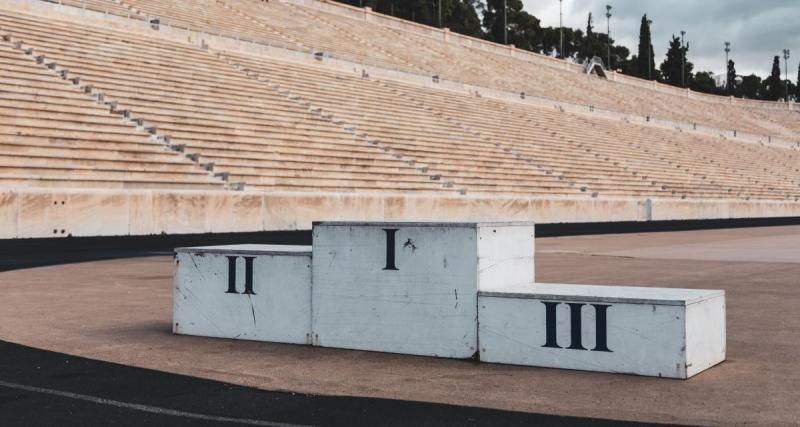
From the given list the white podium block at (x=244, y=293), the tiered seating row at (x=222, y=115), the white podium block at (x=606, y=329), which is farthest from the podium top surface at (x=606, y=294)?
the tiered seating row at (x=222, y=115)

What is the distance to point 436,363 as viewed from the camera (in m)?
5.69

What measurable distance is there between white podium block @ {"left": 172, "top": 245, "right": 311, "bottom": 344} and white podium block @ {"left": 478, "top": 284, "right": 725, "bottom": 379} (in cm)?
145

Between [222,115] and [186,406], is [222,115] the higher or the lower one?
the higher one

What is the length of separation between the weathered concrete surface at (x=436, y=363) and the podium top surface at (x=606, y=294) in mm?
464

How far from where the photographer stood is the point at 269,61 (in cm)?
2812

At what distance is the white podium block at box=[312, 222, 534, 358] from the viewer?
5.69 m

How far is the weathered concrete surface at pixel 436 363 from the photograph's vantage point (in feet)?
14.9

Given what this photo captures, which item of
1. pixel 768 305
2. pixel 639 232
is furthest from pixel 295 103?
pixel 768 305

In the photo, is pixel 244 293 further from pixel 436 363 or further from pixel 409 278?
pixel 436 363

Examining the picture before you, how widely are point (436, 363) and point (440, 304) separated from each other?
1.28ft

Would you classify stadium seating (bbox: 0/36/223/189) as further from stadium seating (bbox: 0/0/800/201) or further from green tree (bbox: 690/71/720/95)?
green tree (bbox: 690/71/720/95)

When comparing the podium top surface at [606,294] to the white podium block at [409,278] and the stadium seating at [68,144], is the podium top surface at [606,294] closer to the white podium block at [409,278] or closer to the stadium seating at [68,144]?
the white podium block at [409,278]

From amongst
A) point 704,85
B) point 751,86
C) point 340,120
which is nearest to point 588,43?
point 704,85

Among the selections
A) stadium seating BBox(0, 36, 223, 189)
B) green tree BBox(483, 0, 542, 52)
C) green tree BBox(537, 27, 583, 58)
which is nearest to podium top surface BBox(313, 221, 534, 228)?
stadium seating BBox(0, 36, 223, 189)
